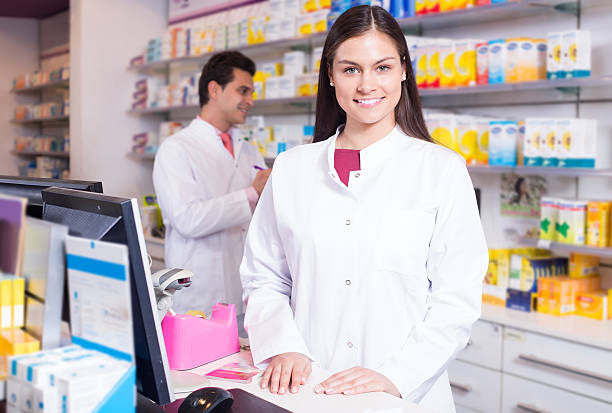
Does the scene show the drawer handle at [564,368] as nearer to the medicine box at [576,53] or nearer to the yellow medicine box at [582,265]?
the yellow medicine box at [582,265]

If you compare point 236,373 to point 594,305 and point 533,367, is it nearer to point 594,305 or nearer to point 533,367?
point 533,367

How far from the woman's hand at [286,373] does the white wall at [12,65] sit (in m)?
8.41

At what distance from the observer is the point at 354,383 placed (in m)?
1.50

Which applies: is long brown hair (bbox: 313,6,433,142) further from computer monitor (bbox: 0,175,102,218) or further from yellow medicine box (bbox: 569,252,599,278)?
yellow medicine box (bbox: 569,252,599,278)

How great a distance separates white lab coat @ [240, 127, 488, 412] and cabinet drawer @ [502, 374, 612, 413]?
42.6 inches

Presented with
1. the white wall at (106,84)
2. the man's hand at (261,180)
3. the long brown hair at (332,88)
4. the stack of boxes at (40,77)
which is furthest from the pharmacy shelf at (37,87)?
the long brown hair at (332,88)

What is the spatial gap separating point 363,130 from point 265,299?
0.56 m

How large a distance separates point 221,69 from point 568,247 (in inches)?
75.1

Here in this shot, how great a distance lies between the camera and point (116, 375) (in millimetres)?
885

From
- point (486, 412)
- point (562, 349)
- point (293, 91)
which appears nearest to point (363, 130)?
point (562, 349)

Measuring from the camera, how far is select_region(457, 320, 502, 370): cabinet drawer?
2973mm

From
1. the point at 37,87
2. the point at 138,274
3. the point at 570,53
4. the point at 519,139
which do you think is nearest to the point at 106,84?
the point at 37,87

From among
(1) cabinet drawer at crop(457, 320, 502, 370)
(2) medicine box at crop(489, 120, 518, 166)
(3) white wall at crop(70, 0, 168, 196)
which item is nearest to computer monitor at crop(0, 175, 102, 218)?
(1) cabinet drawer at crop(457, 320, 502, 370)

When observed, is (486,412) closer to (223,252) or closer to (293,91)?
(223,252)
